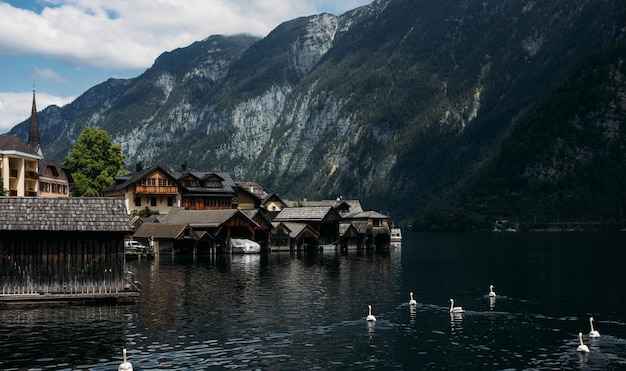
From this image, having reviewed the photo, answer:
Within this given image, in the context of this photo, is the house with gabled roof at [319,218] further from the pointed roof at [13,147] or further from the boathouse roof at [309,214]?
the pointed roof at [13,147]

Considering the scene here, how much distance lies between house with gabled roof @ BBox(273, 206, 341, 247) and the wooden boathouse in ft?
268

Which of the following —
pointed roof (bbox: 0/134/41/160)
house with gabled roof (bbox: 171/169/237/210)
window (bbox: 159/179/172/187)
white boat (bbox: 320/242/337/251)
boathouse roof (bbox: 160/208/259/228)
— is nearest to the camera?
pointed roof (bbox: 0/134/41/160)

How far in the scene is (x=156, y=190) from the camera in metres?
146

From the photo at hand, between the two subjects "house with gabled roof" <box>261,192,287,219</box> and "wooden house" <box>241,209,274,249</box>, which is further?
"house with gabled roof" <box>261,192,287,219</box>

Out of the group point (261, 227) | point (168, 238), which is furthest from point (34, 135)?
point (261, 227)

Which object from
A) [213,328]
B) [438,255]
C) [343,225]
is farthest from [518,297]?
[343,225]

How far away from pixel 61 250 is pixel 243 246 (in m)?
70.0

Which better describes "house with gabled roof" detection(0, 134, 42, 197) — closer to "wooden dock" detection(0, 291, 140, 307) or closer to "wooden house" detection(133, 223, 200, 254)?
"wooden house" detection(133, 223, 200, 254)

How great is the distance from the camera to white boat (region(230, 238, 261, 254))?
12381 cm

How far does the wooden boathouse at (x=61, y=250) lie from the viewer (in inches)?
2116

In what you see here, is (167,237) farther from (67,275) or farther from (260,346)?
(260,346)

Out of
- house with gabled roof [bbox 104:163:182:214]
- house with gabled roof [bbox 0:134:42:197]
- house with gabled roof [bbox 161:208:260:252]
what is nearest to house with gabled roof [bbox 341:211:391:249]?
house with gabled roof [bbox 161:208:260:252]

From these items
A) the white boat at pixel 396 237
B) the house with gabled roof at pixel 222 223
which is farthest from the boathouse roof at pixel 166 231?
the white boat at pixel 396 237

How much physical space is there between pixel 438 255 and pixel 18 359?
317 feet
